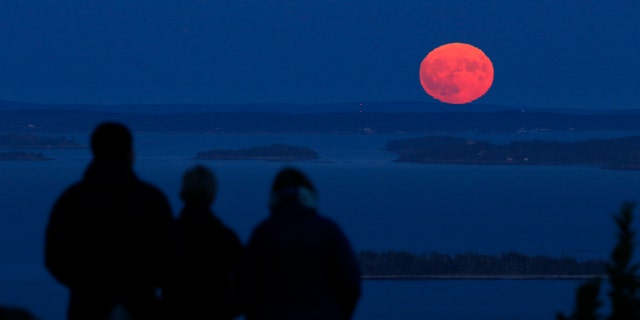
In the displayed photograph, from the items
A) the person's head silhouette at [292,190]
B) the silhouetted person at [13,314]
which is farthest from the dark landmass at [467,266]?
the person's head silhouette at [292,190]

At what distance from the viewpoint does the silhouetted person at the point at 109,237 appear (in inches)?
197

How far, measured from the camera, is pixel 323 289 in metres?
5.11

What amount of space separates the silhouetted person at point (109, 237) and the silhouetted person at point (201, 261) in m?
0.61

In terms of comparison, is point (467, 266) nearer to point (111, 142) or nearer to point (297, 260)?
point (297, 260)

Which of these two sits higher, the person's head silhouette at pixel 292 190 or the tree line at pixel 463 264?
the person's head silhouette at pixel 292 190

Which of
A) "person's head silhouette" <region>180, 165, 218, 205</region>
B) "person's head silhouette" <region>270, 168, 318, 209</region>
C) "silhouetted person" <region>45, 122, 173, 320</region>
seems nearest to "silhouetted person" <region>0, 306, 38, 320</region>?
"silhouetted person" <region>45, 122, 173, 320</region>

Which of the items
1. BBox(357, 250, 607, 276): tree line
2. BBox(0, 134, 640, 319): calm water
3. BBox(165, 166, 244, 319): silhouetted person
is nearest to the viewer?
BBox(165, 166, 244, 319): silhouetted person

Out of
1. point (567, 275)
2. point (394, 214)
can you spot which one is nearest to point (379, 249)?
point (567, 275)

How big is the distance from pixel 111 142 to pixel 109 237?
0.47 m

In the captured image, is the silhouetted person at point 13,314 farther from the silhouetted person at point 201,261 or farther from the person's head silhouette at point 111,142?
the person's head silhouette at point 111,142

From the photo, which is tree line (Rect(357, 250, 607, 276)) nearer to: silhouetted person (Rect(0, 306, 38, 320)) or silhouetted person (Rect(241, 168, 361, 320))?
silhouetted person (Rect(0, 306, 38, 320))

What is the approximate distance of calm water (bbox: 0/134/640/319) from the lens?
80688mm

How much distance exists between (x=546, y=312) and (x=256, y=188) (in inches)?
4262

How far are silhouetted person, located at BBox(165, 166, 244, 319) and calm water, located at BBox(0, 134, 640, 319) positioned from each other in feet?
214
